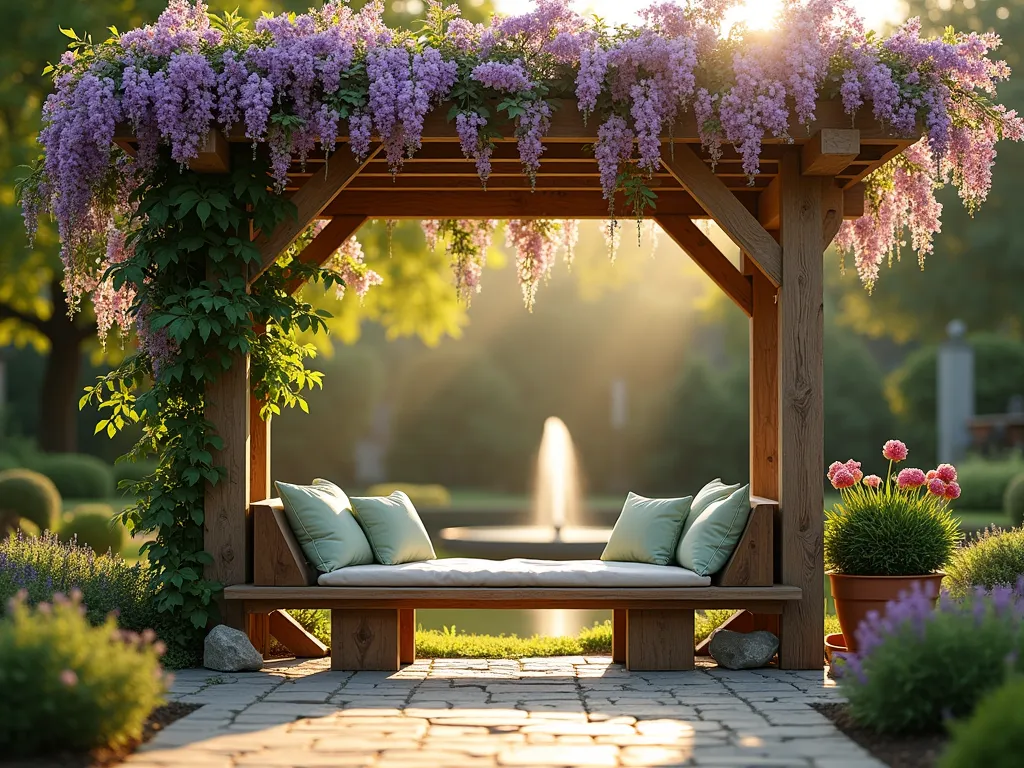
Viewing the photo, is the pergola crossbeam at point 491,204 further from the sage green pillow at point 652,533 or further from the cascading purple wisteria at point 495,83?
the sage green pillow at point 652,533

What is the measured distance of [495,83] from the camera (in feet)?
17.8

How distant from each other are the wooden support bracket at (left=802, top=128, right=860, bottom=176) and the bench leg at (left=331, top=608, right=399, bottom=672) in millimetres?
2866

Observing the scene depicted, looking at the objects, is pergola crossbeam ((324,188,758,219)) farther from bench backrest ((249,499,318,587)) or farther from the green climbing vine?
bench backrest ((249,499,318,587))

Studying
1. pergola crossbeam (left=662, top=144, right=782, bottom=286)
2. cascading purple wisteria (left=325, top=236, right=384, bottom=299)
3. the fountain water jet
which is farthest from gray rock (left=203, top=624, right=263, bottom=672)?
the fountain water jet

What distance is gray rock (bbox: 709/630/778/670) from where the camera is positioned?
583 cm

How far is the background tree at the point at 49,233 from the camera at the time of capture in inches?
517

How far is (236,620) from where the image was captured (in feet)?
19.1

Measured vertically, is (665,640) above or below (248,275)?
below

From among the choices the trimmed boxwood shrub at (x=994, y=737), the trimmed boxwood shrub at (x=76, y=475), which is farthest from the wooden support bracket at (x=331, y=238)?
the trimmed boxwood shrub at (x=76, y=475)

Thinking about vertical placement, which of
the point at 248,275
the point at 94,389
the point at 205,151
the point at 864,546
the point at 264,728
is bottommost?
the point at 264,728

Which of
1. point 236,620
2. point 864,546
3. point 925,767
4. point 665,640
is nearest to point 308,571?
point 236,620

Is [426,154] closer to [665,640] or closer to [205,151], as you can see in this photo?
[205,151]

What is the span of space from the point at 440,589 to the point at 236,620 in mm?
1000

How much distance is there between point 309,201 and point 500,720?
2643 millimetres
